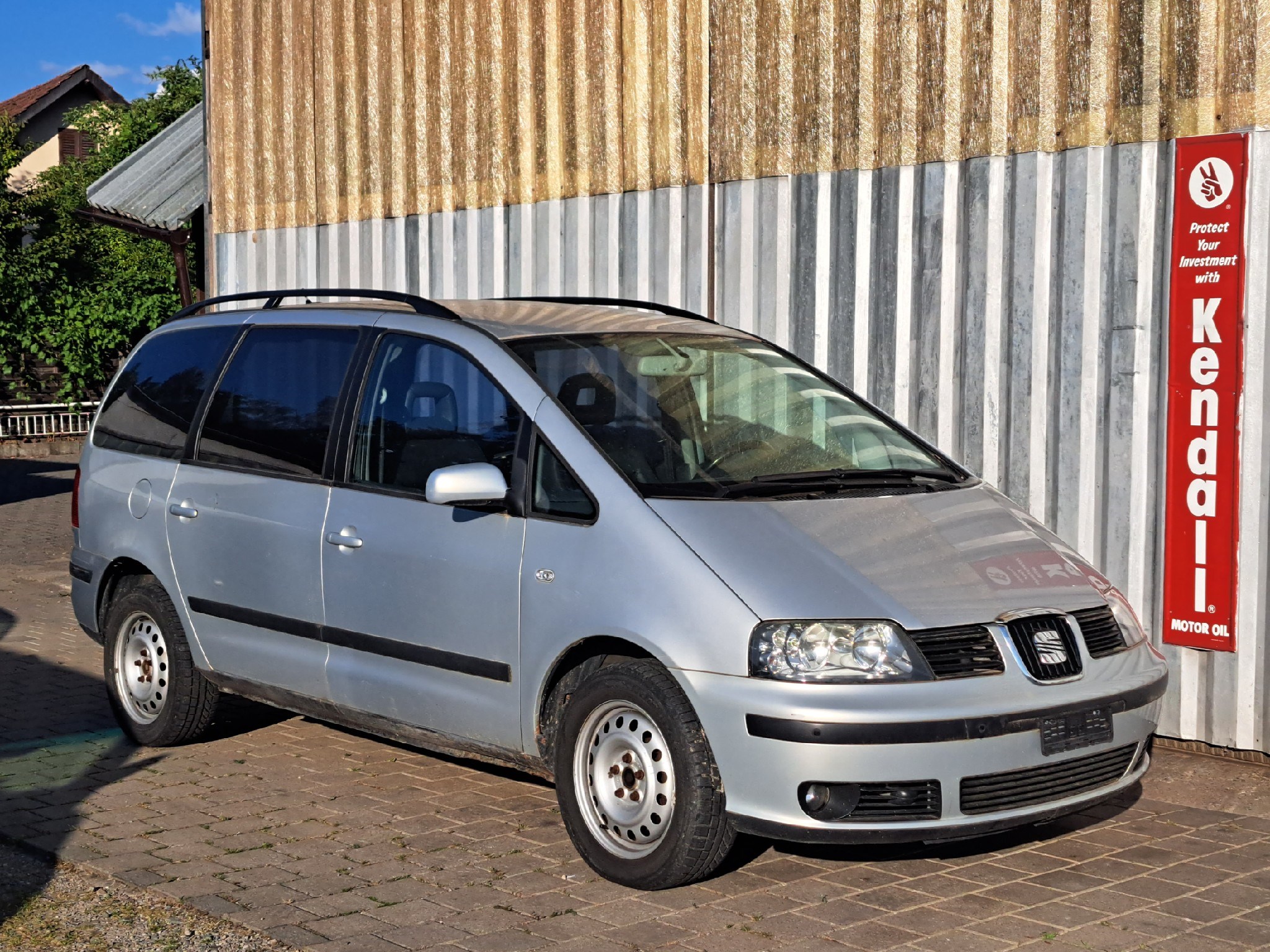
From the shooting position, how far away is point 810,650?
470 centimetres

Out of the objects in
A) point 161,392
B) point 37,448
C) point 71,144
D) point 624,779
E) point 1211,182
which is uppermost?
point 71,144

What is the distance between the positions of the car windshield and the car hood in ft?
0.59

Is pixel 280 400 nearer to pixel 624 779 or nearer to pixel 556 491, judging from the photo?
pixel 556 491

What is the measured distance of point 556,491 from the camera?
535 cm

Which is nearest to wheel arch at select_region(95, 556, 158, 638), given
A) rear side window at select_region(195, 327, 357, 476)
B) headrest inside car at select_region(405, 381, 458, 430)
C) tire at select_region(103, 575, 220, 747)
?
tire at select_region(103, 575, 220, 747)

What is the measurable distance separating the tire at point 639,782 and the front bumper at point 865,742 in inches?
3.7

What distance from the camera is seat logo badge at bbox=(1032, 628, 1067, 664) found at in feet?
16.2

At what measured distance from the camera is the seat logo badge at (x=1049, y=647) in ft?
16.2

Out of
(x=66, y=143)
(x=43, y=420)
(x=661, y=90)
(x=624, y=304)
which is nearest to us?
(x=624, y=304)

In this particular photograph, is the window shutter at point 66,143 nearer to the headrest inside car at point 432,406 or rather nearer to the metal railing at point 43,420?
the metal railing at point 43,420

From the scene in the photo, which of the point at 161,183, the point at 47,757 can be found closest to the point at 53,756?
the point at 47,757

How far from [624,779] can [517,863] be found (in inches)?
22.8

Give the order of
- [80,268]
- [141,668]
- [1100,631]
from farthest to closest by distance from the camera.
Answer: [80,268] → [141,668] → [1100,631]

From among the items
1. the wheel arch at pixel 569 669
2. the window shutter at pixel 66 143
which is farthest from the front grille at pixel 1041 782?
the window shutter at pixel 66 143
